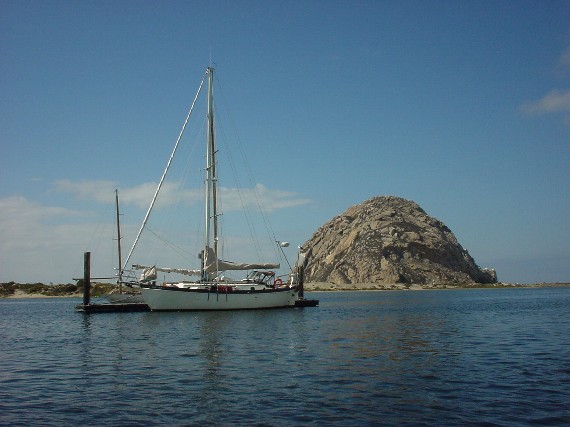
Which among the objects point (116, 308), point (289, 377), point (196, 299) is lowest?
point (289, 377)

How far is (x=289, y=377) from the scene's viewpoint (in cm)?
2256

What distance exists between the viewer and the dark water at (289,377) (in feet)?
54.4

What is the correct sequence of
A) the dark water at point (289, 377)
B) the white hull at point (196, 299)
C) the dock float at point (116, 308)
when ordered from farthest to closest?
1. the dock float at point (116, 308)
2. the white hull at point (196, 299)
3. the dark water at point (289, 377)

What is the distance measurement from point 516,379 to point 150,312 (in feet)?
155

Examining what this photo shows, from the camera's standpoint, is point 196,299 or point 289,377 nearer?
point 289,377

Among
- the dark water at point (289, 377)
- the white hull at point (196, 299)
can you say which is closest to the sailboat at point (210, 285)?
the white hull at point (196, 299)

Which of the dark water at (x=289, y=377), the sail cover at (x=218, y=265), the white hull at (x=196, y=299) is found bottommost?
the dark water at (x=289, y=377)

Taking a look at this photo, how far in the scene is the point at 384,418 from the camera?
16000 mm

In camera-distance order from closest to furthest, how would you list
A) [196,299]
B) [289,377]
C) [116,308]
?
1. [289,377]
2. [196,299]
3. [116,308]

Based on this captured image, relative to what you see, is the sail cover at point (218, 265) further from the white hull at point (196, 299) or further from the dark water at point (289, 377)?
the dark water at point (289, 377)

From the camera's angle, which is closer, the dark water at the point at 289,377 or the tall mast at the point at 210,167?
the dark water at the point at 289,377

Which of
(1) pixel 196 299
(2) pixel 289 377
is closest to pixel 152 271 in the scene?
(1) pixel 196 299

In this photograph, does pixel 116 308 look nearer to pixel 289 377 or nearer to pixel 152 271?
pixel 152 271

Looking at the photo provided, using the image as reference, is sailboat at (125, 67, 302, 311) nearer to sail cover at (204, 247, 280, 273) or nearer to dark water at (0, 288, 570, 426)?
sail cover at (204, 247, 280, 273)
